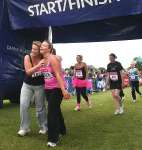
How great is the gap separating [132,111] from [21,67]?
146 inches

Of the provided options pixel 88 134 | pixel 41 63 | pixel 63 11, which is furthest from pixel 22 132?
pixel 63 11

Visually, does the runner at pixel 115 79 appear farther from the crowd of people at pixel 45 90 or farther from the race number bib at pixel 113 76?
the crowd of people at pixel 45 90

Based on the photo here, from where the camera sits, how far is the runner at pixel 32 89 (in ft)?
30.0

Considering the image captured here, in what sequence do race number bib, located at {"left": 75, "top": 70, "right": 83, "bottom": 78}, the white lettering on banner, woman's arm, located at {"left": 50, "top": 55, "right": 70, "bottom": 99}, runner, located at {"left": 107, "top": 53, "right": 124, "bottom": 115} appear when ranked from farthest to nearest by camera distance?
race number bib, located at {"left": 75, "top": 70, "right": 83, "bottom": 78} < runner, located at {"left": 107, "top": 53, "right": 124, "bottom": 115} < the white lettering on banner < woman's arm, located at {"left": 50, "top": 55, "right": 70, "bottom": 99}

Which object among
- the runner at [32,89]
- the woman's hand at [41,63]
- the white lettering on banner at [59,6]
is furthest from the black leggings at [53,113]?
the white lettering on banner at [59,6]

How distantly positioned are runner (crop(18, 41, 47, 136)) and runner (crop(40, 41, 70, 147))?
16.0 inches

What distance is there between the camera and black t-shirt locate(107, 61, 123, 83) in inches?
542

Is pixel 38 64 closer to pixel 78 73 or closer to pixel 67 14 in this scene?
pixel 67 14

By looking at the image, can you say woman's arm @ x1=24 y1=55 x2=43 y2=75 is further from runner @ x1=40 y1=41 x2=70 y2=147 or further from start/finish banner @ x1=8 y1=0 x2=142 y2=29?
start/finish banner @ x1=8 y1=0 x2=142 y2=29

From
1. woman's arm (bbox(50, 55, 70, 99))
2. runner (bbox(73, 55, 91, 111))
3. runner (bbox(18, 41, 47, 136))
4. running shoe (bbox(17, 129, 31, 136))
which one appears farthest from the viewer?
runner (bbox(73, 55, 91, 111))

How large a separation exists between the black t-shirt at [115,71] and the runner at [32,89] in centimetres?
463

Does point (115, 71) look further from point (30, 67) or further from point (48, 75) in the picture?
point (48, 75)

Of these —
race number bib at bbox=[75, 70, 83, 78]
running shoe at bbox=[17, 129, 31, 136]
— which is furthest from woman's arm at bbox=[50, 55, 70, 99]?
race number bib at bbox=[75, 70, 83, 78]

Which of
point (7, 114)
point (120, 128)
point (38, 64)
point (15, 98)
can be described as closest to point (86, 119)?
point (120, 128)
